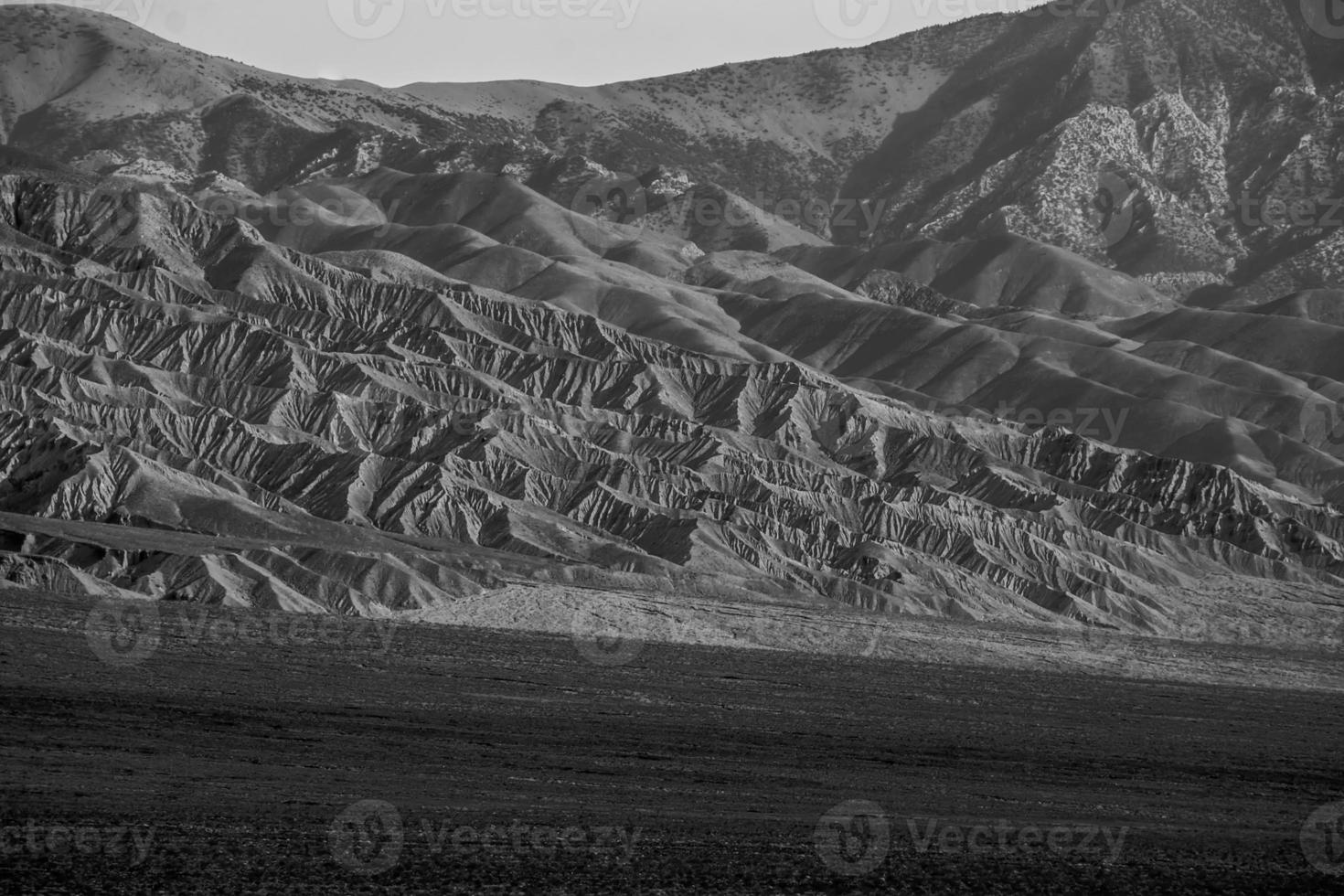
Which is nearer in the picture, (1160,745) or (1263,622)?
(1160,745)

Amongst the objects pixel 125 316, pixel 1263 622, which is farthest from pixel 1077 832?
pixel 125 316

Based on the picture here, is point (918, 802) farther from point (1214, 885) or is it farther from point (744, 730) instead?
point (744, 730)

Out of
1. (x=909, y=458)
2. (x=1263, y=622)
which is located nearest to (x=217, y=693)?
(x=1263, y=622)

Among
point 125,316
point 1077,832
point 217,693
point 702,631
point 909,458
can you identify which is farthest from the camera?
point 909,458

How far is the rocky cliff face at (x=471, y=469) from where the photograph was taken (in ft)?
400

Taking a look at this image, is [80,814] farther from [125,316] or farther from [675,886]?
[125,316]

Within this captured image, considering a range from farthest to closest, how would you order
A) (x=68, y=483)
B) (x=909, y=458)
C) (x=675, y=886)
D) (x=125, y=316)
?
(x=909, y=458) < (x=125, y=316) < (x=68, y=483) < (x=675, y=886)

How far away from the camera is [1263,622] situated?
147 metres

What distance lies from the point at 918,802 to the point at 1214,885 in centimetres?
1080

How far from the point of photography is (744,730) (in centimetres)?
7038

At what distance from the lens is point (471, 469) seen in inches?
5625

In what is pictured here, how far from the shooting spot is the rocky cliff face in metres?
122

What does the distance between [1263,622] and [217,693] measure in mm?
94781

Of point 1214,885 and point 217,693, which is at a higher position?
point 1214,885
